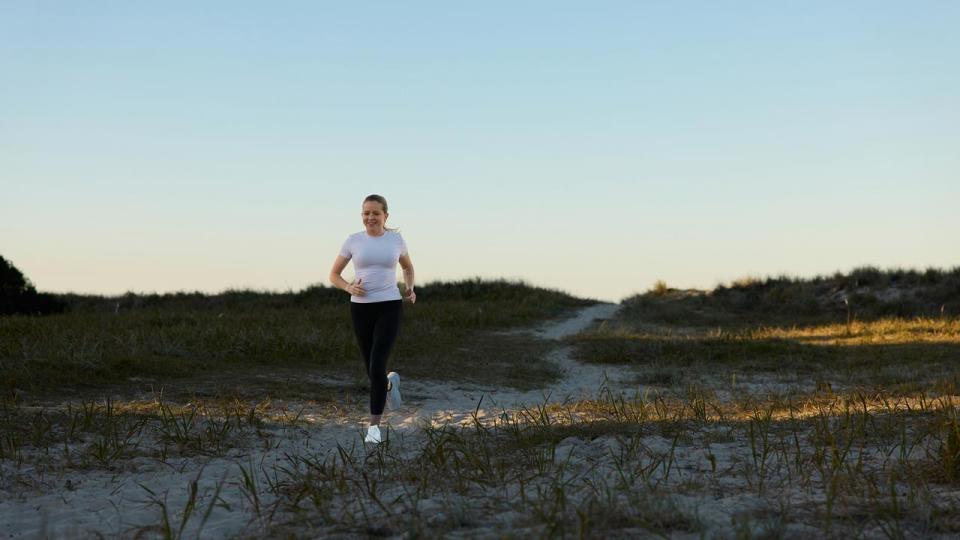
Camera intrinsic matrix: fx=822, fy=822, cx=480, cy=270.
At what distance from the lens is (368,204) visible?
7.14m

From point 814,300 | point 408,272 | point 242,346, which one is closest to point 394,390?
point 408,272

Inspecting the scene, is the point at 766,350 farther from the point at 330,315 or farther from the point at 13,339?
the point at 13,339

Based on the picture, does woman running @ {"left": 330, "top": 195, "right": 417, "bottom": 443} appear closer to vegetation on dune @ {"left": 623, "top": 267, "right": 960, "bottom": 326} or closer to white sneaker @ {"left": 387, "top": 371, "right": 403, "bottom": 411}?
white sneaker @ {"left": 387, "top": 371, "right": 403, "bottom": 411}

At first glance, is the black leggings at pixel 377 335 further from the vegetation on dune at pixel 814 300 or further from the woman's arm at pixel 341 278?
the vegetation on dune at pixel 814 300

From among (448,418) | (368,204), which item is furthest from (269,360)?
(368,204)

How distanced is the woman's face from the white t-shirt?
0.28ft

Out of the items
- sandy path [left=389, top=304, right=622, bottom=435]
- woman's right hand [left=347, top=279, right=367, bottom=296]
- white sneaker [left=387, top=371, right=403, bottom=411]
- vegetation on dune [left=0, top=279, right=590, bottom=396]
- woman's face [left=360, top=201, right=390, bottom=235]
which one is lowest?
sandy path [left=389, top=304, right=622, bottom=435]

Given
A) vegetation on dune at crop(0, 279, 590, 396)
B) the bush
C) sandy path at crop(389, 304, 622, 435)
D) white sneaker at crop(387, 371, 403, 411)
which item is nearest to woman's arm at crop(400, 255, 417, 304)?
white sneaker at crop(387, 371, 403, 411)

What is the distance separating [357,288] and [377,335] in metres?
0.44

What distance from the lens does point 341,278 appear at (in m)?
7.30

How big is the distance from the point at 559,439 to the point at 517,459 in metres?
0.75

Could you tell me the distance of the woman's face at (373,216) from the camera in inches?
281

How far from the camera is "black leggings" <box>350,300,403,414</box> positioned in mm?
6969

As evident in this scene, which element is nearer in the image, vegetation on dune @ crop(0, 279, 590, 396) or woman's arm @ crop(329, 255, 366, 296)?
woman's arm @ crop(329, 255, 366, 296)
